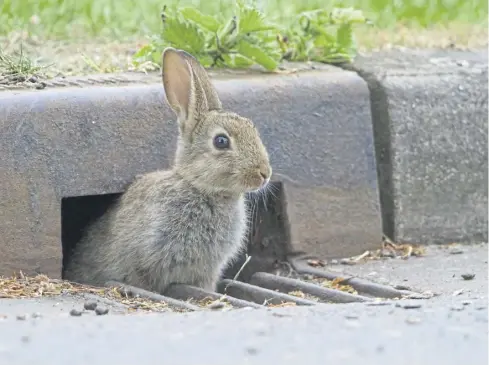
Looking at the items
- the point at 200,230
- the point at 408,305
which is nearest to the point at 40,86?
the point at 200,230

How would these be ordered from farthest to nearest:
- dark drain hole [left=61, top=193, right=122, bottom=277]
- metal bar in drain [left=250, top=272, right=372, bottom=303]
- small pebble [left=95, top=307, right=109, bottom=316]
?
dark drain hole [left=61, top=193, right=122, bottom=277] → metal bar in drain [left=250, top=272, right=372, bottom=303] → small pebble [left=95, top=307, right=109, bottom=316]

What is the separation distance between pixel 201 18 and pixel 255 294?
64.8 inches

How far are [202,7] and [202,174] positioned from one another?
78.1 inches

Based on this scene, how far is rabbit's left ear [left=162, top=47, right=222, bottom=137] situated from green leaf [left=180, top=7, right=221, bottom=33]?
1.87ft

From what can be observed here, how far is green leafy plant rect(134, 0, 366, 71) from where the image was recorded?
653 cm

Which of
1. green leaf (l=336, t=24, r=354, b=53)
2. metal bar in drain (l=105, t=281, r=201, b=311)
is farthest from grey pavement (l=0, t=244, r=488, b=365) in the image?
green leaf (l=336, t=24, r=354, b=53)

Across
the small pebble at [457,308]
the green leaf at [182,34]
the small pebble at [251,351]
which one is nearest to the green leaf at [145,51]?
the green leaf at [182,34]

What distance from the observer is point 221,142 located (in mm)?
5949

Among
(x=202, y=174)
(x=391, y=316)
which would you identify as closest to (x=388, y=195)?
(x=202, y=174)

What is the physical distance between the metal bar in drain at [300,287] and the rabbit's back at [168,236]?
0.25 m

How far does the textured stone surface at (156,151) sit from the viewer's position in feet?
18.9

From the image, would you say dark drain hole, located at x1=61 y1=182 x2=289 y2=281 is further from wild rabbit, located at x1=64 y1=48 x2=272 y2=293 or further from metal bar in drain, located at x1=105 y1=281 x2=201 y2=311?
metal bar in drain, located at x1=105 y1=281 x2=201 y2=311

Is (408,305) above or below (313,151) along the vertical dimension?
below

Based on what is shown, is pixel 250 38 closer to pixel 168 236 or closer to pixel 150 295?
pixel 168 236
